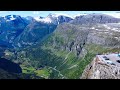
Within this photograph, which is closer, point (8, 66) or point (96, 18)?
point (8, 66)

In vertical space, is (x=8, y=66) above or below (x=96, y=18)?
below

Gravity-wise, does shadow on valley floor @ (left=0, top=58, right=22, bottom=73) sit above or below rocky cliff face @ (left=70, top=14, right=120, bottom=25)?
below

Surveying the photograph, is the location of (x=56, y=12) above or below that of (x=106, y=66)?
above

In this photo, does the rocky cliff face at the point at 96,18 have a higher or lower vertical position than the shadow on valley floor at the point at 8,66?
higher

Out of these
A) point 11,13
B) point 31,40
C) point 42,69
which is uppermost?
point 11,13

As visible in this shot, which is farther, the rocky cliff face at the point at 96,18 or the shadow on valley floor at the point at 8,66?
the rocky cliff face at the point at 96,18

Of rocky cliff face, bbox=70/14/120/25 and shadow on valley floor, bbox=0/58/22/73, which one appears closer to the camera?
shadow on valley floor, bbox=0/58/22/73
